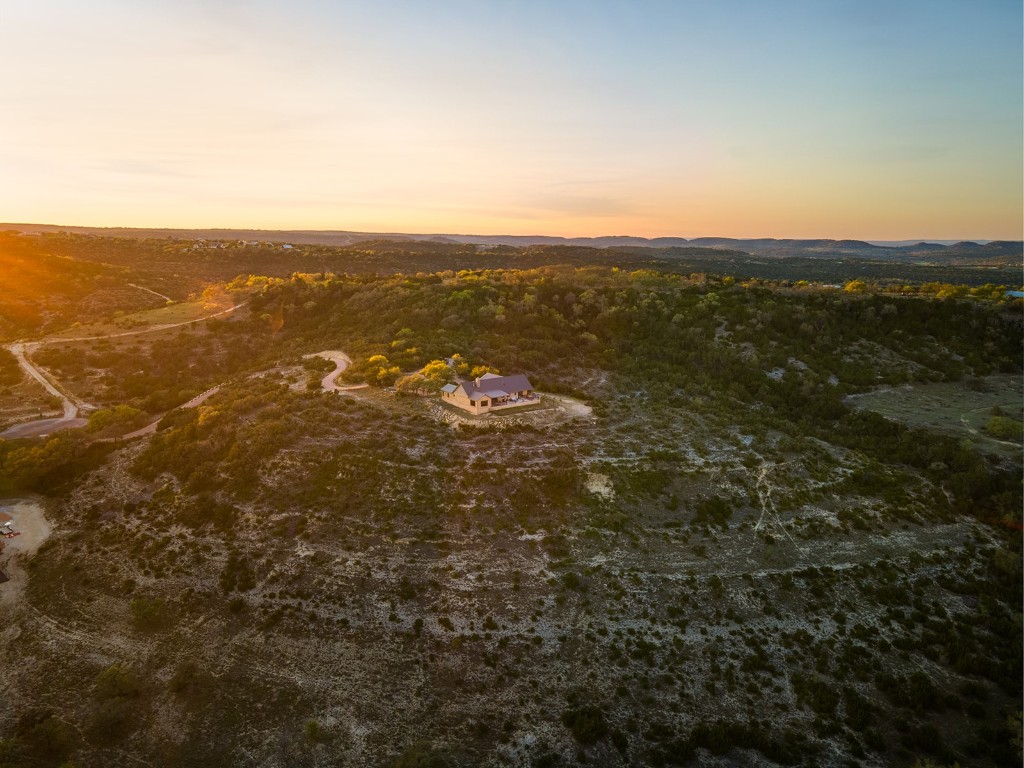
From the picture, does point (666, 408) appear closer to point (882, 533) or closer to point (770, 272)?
point (882, 533)

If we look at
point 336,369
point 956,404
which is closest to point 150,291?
point 336,369

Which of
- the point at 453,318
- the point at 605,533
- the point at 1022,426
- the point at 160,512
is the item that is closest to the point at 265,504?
the point at 160,512

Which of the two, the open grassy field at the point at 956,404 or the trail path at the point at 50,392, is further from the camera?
the trail path at the point at 50,392

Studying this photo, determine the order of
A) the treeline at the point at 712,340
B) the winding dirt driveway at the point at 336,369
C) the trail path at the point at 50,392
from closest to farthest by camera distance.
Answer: the trail path at the point at 50,392 < the winding dirt driveway at the point at 336,369 < the treeline at the point at 712,340

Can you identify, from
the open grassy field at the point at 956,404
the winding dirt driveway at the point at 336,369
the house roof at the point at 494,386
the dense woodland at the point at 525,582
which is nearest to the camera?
the dense woodland at the point at 525,582

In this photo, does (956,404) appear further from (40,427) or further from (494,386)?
(40,427)

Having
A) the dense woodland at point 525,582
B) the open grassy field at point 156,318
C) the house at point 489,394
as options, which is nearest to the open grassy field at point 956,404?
the dense woodland at point 525,582

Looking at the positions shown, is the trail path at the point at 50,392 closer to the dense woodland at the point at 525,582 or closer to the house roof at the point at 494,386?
the dense woodland at the point at 525,582
